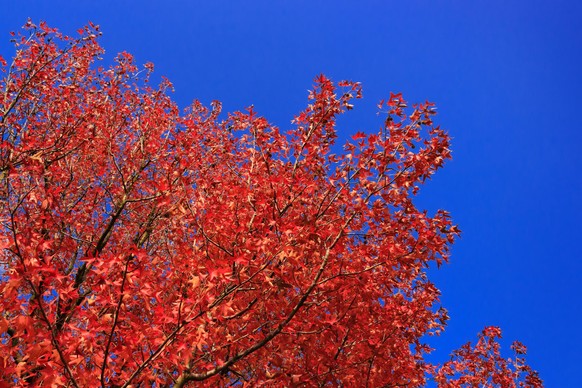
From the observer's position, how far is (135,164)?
1209cm

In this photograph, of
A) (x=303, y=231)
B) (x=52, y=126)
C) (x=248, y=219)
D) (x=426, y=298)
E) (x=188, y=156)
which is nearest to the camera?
(x=303, y=231)

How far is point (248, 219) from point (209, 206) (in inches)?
30.6

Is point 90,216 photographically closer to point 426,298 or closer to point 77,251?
point 77,251

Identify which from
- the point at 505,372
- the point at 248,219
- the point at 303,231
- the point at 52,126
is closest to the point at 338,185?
the point at 303,231

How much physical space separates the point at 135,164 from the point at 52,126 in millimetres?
2461

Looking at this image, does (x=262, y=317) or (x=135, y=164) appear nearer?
(x=262, y=317)

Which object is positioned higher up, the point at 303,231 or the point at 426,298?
the point at 426,298

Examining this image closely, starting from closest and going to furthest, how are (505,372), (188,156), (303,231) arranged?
(303,231)
(188,156)
(505,372)

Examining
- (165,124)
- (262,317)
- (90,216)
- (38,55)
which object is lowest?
(262,317)

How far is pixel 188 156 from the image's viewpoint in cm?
1241

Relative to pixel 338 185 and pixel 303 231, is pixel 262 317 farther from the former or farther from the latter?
pixel 338 185

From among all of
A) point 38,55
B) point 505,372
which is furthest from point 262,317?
point 505,372

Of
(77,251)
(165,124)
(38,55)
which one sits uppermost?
(165,124)

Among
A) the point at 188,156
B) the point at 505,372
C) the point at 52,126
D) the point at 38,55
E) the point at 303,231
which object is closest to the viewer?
the point at 303,231
